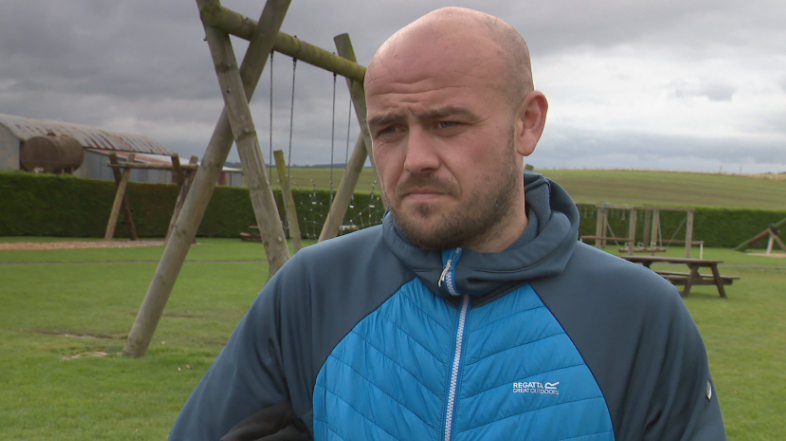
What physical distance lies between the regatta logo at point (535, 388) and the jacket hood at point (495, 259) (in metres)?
0.20

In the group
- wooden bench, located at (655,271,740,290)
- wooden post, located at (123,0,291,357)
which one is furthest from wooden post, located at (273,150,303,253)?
wooden bench, located at (655,271,740,290)

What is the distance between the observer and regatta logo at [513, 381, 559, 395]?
4.10 feet

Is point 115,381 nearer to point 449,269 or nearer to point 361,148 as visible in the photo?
point 361,148

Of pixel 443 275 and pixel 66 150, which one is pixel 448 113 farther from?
pixel 66 150

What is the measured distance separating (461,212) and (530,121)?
27 cm

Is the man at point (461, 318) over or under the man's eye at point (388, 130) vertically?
under

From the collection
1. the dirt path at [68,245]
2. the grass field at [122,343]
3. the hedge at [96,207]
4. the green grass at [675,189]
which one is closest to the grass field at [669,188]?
the green grass at [675,189]

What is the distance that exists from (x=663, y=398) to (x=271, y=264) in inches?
187

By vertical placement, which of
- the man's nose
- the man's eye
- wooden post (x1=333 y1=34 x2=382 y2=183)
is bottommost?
the man's nose

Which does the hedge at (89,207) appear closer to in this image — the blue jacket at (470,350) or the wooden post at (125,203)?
the wooden post at (125,203)

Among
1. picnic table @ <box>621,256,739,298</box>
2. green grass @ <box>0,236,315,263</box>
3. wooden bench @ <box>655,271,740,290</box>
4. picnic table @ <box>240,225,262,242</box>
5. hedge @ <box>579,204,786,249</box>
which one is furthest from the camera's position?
hedge @ <box>579,204,786,249</box>

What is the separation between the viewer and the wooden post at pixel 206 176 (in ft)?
18.4

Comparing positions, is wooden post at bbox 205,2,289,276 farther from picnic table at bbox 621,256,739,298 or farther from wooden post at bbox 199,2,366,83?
picnic table at bbox 621,256,739,298

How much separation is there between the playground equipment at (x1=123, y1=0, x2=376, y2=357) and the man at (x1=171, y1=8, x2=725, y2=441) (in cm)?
422
